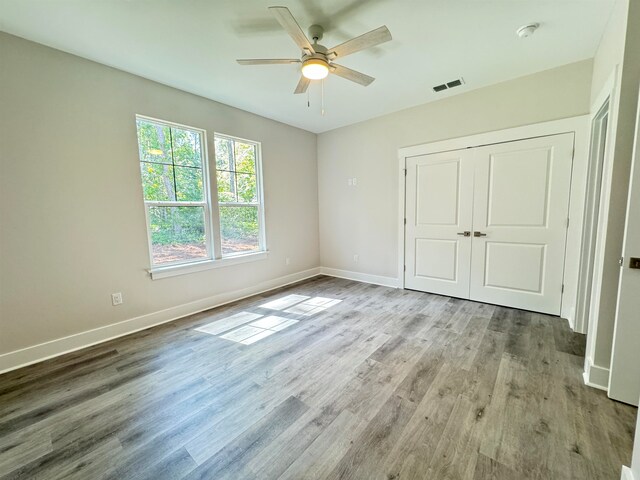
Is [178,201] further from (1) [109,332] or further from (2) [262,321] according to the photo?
(2) [262,321]

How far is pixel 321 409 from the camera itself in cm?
171

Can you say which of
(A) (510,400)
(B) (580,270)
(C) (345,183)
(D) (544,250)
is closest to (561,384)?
(A) (510,400)

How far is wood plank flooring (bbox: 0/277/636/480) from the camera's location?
1343 mm

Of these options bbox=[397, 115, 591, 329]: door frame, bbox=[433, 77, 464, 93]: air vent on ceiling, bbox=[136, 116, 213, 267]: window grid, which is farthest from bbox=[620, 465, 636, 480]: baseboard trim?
bbox=[136, 116, 213, 267]: window grid

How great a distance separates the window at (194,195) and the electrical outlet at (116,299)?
448 millimetres

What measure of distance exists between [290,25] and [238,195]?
252cm

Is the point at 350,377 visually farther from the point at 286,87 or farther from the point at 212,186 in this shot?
the point at 286,87

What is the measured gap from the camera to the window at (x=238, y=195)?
3.69 metres

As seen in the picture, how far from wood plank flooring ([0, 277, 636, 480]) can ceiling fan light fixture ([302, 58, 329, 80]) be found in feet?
A: 7.83

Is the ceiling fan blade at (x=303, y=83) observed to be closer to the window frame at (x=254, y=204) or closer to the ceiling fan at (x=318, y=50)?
the ceiling fan at (x=318, y=50)

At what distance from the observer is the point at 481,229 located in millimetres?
3375

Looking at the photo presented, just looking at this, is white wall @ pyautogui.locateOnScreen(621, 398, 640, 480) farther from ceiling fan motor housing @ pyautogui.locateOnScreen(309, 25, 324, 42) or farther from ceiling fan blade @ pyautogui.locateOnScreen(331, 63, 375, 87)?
ceiling fan motor housing @ pyautogui.locateOnScreen(309, 25, 324, 42)

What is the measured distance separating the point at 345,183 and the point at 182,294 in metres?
3.08

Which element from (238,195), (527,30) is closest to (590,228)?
(527,30)
